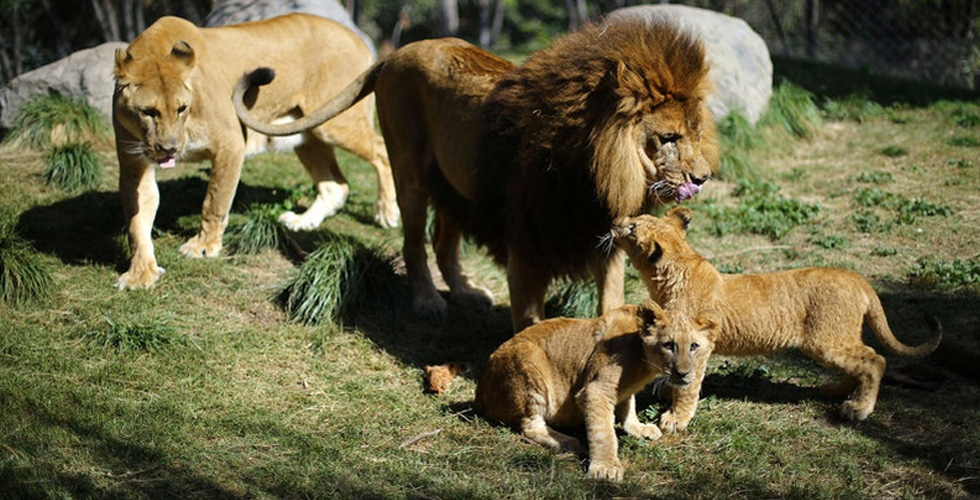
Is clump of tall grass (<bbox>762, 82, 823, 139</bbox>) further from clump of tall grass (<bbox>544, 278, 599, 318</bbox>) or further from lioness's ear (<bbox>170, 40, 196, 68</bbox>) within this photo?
lioness's ear (<bbox>170, 40, 196, 68</bbox>)

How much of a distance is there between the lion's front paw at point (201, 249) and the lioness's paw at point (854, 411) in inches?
179

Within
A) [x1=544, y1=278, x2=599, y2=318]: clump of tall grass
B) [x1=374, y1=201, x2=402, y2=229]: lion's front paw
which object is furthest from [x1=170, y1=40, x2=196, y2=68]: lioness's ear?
[x1=544, y1=278, x2=599, y2=318]: clump of tall grass

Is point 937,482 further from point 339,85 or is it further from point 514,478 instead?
point 339,85

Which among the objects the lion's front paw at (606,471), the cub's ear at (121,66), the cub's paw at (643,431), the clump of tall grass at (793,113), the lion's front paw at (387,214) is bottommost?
the lion's front paw at (387,214)

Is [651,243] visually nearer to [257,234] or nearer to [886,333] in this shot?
[886,333]

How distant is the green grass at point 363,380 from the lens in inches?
172

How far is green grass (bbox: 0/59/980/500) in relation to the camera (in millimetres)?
4371

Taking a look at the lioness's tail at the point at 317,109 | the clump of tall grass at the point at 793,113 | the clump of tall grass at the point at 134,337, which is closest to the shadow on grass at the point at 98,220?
the clump of tall grass at the point at 134,337

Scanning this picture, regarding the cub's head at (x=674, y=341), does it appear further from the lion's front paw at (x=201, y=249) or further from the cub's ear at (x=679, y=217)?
the lion's front paw at (x=201, y=249)

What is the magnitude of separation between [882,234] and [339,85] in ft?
15.2

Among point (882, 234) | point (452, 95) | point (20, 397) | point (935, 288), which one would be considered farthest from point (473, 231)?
point (882, 234)

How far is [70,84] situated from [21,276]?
4594 millimetres

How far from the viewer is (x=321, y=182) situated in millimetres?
8586

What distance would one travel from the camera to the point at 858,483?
4363mm
